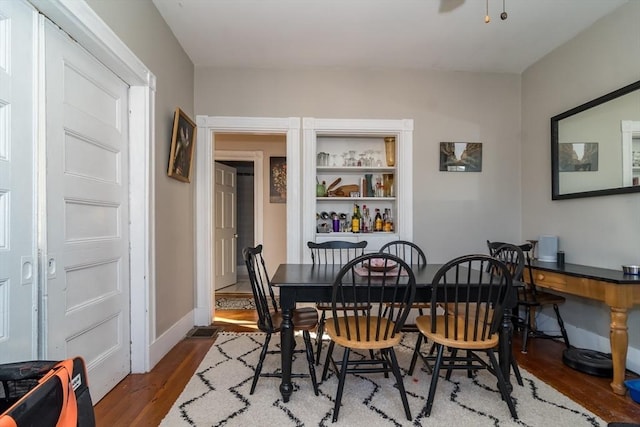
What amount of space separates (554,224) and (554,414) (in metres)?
1.94

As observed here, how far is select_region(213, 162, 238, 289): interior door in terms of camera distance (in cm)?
513

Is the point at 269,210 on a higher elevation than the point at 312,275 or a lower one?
higher

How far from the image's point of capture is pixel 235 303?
444 cm

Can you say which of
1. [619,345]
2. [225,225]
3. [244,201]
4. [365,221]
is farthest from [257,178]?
[619,345]

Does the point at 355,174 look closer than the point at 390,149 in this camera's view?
No

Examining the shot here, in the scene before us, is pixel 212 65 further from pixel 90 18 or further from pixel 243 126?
pixel 90 18

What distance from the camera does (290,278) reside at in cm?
215

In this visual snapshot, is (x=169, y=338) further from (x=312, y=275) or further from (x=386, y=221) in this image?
(x=386, y=221)

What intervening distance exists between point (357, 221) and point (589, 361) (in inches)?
89.7

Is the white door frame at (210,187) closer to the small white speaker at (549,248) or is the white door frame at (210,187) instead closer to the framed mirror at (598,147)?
the small white speaker at (549,248)

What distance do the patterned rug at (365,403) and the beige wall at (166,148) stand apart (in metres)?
0.77

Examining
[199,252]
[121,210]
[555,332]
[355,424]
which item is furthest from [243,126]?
[555,332]

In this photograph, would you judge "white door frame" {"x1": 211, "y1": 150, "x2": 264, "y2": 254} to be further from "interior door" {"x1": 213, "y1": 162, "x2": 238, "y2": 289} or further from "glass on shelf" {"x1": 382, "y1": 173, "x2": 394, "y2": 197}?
"glass on shelf" {"x1": 382, "y1": 173, "x2": 394, "y2": 197}

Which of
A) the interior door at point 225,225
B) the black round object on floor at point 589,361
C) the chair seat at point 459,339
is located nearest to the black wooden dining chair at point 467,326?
the chair seat at point 459,339
